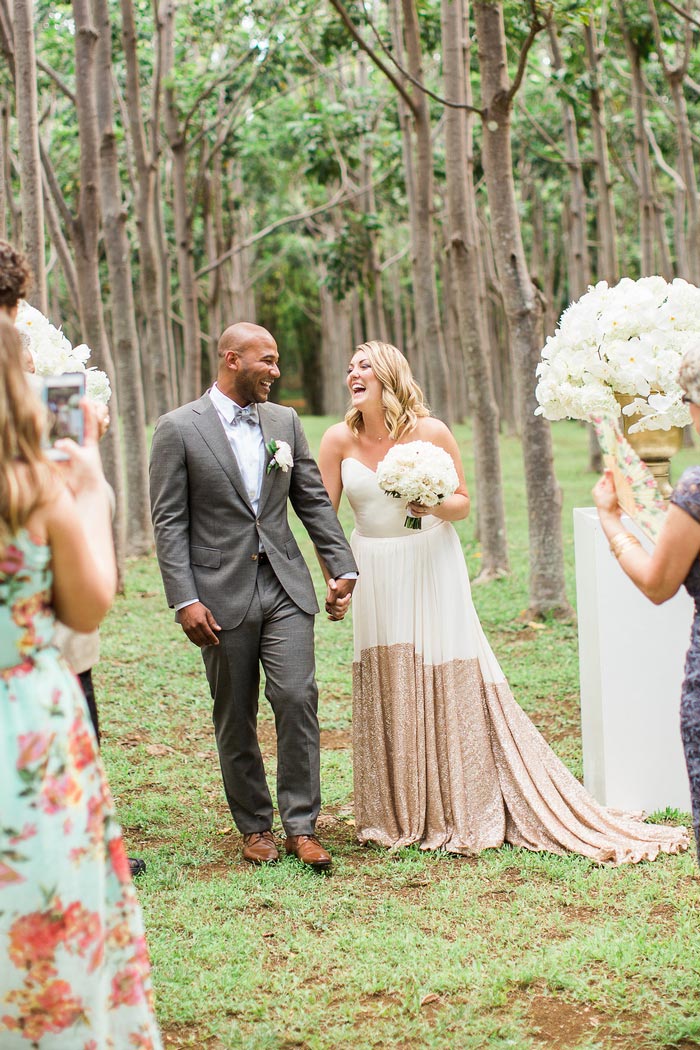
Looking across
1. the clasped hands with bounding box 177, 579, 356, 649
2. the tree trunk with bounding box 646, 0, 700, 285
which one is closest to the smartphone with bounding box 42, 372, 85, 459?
the clasped hands with bounding box 177, 579, 356, 649

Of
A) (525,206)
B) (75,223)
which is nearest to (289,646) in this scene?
(75,223)

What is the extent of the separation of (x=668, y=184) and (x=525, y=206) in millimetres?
8394

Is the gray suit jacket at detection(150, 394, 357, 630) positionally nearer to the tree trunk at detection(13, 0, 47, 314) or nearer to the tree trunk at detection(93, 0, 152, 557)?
the tree trunk at detection(13, 0, 47, 314)

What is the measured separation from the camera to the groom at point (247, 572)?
17.0 feet

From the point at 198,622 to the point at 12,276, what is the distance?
225 cm

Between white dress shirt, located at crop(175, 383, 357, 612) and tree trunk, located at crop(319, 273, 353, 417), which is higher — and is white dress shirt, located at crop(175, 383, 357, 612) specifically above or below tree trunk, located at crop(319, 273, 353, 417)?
below

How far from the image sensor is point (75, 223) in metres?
11.5

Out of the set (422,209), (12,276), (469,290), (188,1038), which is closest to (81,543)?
(12,276)

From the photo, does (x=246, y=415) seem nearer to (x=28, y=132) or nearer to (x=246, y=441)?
(x=246, y=441)

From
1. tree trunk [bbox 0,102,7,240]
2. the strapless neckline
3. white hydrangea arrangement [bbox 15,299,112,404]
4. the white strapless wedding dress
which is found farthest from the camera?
tree trunk [bbox 0,102,7,240]

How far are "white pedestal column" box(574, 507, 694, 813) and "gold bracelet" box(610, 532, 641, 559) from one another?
1.98 meters

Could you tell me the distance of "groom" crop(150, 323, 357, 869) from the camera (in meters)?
5.17

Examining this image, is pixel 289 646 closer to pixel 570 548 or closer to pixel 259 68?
pixel 570 548

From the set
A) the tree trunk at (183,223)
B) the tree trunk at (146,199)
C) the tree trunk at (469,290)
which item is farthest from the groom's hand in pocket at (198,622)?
the tree trunk at (183,223)
